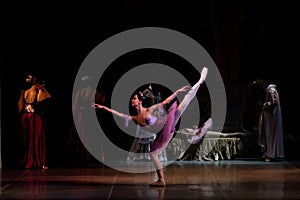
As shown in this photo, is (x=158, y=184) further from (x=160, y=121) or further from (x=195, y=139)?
(x=195, y=139)

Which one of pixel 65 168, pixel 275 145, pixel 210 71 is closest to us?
pixel 65 168

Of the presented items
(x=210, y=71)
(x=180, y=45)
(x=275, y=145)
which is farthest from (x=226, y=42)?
(x=275, y=145)

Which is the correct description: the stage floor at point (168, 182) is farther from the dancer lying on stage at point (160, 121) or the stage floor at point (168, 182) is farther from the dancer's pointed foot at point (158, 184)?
the dancer lying on stage at point (160, 121)

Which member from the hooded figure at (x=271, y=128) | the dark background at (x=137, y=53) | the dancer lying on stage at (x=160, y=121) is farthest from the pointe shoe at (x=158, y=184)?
the hooded figure at (x=271, y=128)

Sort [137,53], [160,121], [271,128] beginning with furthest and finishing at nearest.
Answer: [137,53] < [271,128] < [160,121]

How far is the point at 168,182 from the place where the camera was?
806 centimetres

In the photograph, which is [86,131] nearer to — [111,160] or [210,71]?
[111,160]

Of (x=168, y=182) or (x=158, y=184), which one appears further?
(x=168, y=182)

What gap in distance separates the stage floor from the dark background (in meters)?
2.08

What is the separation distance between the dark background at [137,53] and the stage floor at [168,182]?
2082 mm

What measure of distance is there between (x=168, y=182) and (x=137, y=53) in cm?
666

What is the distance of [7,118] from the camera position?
11.8m

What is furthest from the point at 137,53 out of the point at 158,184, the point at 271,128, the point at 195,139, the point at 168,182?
the point at 158,184

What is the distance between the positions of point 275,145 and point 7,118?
4980 millimetres
